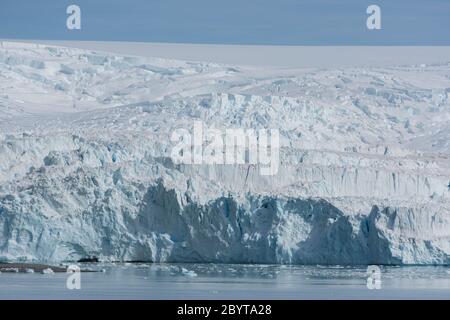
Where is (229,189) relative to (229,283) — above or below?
above

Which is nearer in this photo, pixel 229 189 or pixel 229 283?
pixel 229 283

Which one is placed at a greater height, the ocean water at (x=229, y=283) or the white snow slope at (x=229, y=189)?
the white snow slope at (x=229, y=189)

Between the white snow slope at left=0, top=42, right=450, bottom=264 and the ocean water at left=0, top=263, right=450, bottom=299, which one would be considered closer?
the ocean water at left=0, top=263, right=450, bottom=299

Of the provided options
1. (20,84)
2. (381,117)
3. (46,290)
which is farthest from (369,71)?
(46,290)

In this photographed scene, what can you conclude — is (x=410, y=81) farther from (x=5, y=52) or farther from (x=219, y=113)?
(x=5, y=52)

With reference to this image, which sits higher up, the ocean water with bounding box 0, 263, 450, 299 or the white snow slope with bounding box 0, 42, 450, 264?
the white snow slope with bounding box 0, 42, 450, 264
